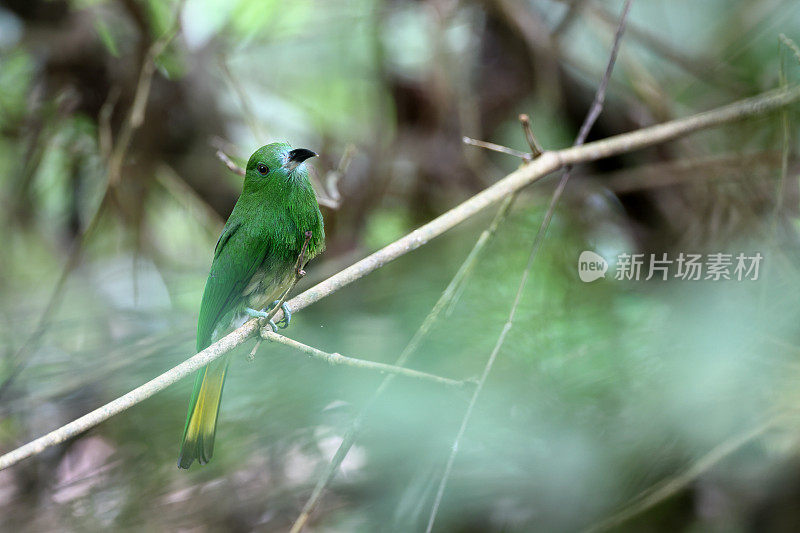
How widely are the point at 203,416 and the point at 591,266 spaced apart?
77cm

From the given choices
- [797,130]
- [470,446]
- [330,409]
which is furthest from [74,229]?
[797,130]

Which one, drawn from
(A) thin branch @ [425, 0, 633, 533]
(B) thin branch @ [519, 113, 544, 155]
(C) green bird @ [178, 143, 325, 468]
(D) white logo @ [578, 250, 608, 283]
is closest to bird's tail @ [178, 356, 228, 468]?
(C) green bird @ [178, 143, 325, 468]

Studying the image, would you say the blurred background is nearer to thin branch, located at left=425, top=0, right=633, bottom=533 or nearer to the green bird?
thin branch, located at left=425, top=0, right=633, bottom=533

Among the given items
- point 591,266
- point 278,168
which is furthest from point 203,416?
point 591,266

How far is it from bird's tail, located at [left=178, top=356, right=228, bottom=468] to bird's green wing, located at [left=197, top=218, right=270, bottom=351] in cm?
7

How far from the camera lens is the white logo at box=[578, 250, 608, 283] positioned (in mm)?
1185

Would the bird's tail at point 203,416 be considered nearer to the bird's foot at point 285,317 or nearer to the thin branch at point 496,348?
the bird's foot at point 285,317

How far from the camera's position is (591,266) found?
120 centimetres

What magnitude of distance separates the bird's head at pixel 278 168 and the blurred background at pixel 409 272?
0.82 feet

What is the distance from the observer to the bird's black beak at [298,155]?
64cm

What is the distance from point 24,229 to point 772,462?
76.7 inches

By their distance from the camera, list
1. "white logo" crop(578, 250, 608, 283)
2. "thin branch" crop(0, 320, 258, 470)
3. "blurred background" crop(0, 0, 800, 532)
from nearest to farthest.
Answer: "thin branch" crop(0, 320, 258, 470) → "blurred background" crop(0, 0, 800, 532) → "white logo" crop(578, 250, 608, 283)

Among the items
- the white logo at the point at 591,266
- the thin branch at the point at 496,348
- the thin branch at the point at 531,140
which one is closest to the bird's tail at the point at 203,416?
the thin branch at the point at 496,348

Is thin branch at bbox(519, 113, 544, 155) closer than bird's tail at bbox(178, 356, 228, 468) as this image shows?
No
